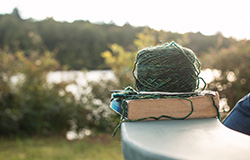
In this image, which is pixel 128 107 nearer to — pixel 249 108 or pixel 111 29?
pixel 249 108

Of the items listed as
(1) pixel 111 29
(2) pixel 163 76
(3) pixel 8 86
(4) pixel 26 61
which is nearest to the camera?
(2) pixel 163 76

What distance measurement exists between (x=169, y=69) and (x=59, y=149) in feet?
10.6

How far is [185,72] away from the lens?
76 cm

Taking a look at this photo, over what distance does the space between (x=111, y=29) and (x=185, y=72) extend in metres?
9.49

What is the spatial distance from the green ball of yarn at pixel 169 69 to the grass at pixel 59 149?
2.72m

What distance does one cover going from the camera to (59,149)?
361cm

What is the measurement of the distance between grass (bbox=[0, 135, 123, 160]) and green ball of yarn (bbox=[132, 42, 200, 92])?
107 inches

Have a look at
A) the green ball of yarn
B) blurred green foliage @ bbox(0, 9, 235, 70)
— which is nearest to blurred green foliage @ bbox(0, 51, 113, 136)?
Answer: the green ball of yarn

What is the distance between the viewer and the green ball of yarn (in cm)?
75

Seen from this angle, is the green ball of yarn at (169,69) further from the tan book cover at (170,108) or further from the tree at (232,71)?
the tree at (232,71)

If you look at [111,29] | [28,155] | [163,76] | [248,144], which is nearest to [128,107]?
[163,76]

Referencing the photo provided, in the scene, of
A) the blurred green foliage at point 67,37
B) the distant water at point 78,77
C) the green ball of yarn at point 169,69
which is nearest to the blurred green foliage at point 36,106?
the distant water at point 78,77

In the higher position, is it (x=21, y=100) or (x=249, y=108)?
(x=249, y=108)

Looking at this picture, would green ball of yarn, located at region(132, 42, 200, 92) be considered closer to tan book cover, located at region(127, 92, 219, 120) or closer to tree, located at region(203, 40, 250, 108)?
tan book cover, located at region(127, 92, 219, 120)
